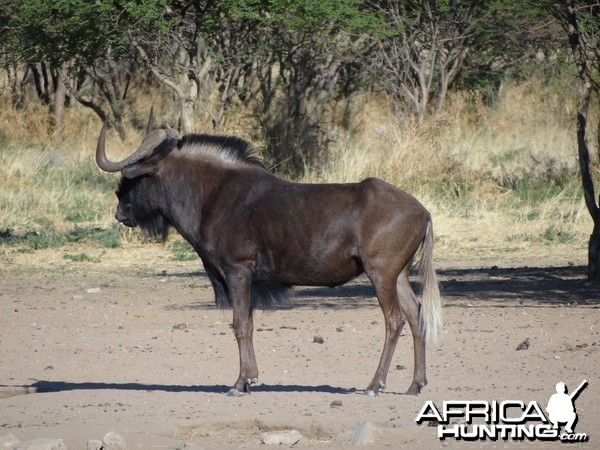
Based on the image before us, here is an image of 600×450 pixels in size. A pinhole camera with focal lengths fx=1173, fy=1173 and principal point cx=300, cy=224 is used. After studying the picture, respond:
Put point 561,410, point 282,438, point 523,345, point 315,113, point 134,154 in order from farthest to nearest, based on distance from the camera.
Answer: point 315,113
point 523,345
point 134,154
point 561,410
point 282,438

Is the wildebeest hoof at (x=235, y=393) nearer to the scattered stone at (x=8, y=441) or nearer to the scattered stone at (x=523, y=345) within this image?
the scattered stone at (x=8, y=441)

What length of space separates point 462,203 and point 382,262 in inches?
470

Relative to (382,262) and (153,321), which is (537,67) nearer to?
(153,321)

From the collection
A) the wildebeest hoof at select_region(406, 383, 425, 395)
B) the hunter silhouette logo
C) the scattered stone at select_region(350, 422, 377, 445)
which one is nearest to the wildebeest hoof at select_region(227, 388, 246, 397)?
the wildebeest hoof at select_region(406, 383, 425, 395)

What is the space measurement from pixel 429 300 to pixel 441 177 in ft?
40.2

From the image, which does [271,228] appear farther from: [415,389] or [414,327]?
[415,389]

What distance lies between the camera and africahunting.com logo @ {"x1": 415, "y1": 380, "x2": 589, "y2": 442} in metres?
6.99

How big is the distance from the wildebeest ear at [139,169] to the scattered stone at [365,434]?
2.93 metres

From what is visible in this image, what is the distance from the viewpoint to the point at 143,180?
900 centimetres

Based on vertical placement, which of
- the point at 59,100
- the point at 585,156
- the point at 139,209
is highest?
the point at 139,209

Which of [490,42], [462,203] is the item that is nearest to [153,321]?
[462,203]

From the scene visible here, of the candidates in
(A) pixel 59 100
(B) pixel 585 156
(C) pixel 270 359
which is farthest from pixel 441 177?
(A) pixel 59 100

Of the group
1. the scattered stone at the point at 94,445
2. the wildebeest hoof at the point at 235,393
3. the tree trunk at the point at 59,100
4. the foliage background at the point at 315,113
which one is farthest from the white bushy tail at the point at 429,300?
the tree trunk at the point at 59,100

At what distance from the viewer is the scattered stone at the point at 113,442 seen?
22.6ft
